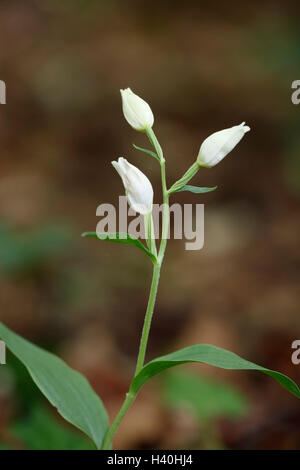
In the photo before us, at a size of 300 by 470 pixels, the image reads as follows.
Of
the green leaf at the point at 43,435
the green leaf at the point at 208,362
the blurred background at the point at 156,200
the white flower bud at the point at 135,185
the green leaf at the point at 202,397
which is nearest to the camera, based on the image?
the green leaf at the point at 208,362

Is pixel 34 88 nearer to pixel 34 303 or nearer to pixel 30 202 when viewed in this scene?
pixel 30 202

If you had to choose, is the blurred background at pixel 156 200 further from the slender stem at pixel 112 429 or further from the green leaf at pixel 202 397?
the slender stem at pixel 112 429

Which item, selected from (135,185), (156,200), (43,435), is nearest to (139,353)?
(135,185)

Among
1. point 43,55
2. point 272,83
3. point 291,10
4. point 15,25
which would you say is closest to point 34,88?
point 43,55

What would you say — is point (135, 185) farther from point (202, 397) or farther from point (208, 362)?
point (202, 397)

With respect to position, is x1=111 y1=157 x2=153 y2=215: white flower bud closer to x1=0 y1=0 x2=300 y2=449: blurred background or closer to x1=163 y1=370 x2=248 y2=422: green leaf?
x1=0 y1=0 x2=300 y2=449: blurred background

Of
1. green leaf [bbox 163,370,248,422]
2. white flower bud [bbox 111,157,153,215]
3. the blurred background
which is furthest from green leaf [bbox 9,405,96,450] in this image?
white flower bud [bbox 111,157,153,215]

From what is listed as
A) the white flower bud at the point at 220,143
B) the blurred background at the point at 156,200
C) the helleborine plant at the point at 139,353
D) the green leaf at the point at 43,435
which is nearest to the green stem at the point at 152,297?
the helleborine plant at the point at 139,353
